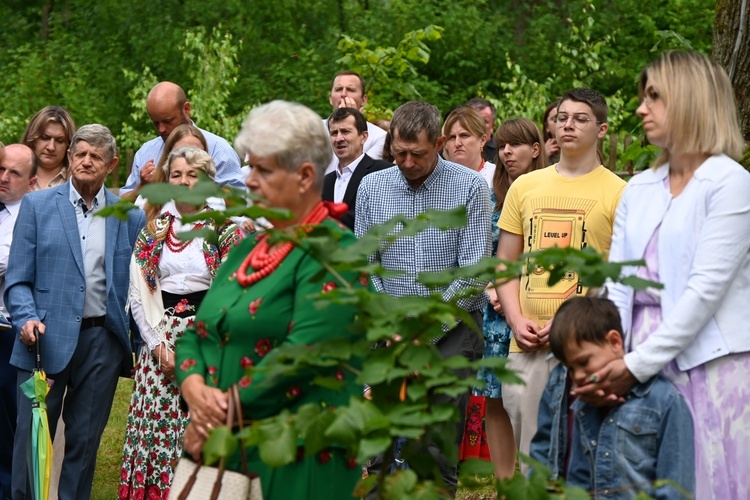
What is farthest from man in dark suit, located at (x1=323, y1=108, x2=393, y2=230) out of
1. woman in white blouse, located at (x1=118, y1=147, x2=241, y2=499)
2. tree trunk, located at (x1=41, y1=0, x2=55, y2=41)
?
tree trunk, located at (x1=41, y1=0, x2=55, y2=41)

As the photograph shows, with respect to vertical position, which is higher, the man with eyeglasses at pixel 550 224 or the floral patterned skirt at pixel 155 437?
the man with eyeglasses at pixel 550 224

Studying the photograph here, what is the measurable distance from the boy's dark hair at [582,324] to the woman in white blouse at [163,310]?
2.59 meters

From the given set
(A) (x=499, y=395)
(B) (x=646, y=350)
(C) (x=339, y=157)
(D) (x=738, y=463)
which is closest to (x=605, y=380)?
(B) (x=646, y=350)

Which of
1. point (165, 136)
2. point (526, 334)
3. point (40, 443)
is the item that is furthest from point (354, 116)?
point (40, 443)

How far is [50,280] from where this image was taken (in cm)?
652

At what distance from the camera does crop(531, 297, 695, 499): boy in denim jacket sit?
3.94 meters

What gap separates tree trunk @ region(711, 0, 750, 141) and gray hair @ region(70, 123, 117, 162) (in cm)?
333

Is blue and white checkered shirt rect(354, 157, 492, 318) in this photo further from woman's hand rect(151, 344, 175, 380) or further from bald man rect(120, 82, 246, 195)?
bald man rect(120, 82, 246, 195)

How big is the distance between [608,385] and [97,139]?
359cm

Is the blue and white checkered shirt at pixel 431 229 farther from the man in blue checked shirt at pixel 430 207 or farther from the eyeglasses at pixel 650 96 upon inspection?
the eyeglasses at pixel 650 96

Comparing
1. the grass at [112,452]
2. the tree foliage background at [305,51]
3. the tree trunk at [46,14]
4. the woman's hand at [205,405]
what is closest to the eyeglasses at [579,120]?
the woman's hand at [205,405]

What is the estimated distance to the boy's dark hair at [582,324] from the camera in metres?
4.01

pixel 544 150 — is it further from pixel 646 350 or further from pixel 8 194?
pixel 646 350

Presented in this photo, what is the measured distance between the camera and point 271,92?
20.2 metres
